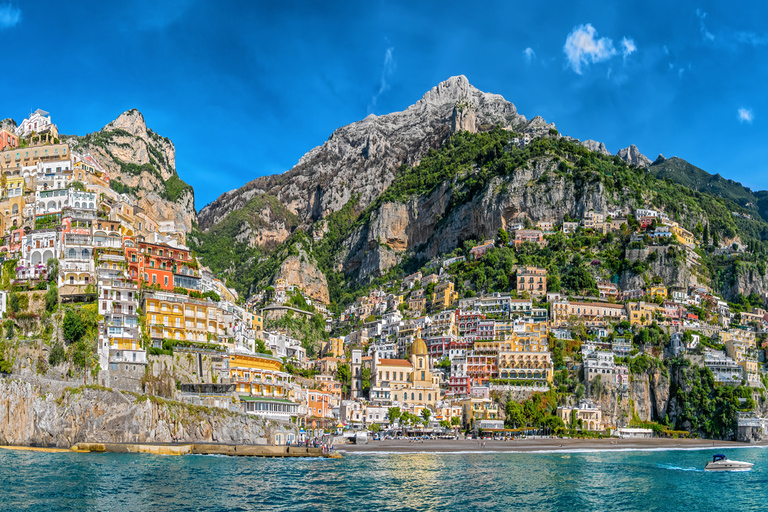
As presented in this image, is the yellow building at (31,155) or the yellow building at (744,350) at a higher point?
the yellow building at (31,155)

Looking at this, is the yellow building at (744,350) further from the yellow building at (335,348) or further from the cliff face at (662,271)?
the yellow building at (335,348)

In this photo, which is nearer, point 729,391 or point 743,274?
point 729,391

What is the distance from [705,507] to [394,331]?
98268 mm

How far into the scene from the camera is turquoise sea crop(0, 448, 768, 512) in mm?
49312

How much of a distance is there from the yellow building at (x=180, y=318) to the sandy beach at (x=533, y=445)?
2240 centimetres

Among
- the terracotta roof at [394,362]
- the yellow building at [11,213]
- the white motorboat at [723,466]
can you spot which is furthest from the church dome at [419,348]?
the yellow building at [11,213]

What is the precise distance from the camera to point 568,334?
12925 centimetres

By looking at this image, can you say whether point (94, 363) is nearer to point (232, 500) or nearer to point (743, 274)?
point (232, 500)

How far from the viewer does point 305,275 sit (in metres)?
187

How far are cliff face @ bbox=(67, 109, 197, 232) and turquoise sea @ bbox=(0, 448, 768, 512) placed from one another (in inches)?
4353

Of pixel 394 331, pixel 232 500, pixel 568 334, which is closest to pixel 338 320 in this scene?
pixel 394 331

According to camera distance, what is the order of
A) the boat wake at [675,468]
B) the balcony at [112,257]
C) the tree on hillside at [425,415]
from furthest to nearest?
1. the tree on hillside at [425,415]
2. the balcony at [112,257]
3. the boat wake at [675,468]

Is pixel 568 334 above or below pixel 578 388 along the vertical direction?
above

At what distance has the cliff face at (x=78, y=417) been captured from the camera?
261 feet
